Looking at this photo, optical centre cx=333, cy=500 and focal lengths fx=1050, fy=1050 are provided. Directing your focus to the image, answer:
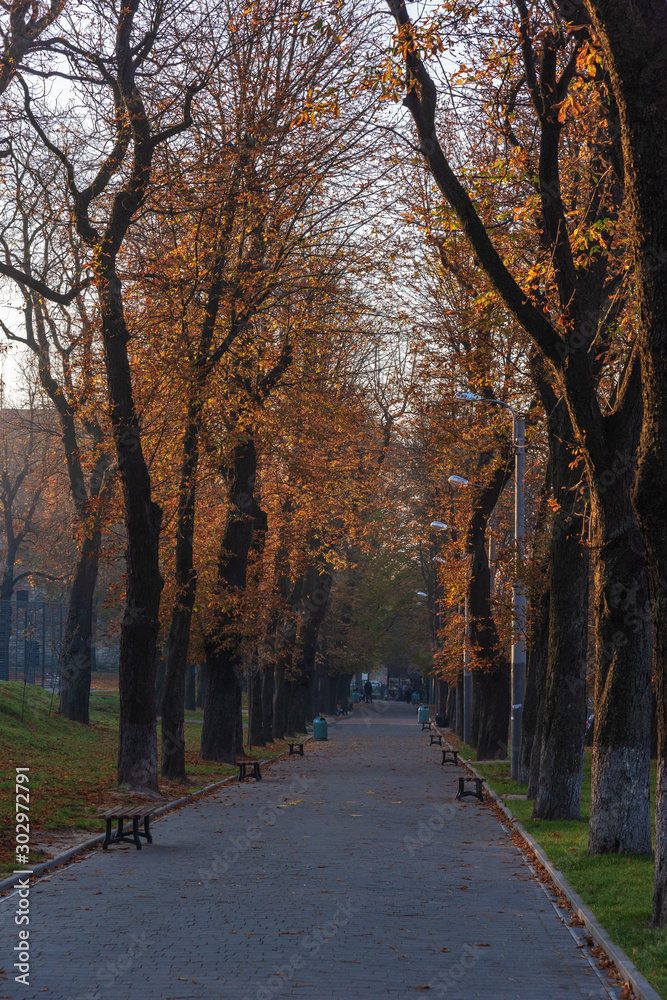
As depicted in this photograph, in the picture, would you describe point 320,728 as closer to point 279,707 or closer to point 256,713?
point 279,707

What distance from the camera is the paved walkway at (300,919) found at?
682 centimetres

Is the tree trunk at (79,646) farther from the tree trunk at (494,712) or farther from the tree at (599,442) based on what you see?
the tree at (599,442)

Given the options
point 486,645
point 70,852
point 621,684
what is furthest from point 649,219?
point 486,645

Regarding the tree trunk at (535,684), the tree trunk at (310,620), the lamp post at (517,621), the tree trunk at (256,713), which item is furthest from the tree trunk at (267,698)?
the tree trunk at (535,684)

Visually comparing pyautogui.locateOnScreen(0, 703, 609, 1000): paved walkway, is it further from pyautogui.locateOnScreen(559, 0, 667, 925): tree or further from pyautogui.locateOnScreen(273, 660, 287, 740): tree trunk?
pyautogui.locateOnScreen(273, 660, 287, 740): tree trunk

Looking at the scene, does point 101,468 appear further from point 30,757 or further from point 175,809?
point 175,809

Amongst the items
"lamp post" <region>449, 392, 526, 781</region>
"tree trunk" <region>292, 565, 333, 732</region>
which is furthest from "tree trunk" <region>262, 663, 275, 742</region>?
"lamp post" <region>449, 392, 526, 781</region>

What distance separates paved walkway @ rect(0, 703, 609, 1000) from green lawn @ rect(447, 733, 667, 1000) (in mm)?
368

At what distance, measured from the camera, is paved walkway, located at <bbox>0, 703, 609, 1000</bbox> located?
682 cm

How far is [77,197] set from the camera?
54.4ft

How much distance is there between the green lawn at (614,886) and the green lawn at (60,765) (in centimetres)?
563

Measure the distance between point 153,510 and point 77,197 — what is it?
5.15m

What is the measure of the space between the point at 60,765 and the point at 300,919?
44.5 ft

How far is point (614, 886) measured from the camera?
385 inches
